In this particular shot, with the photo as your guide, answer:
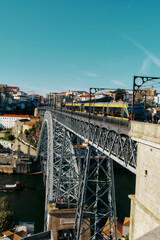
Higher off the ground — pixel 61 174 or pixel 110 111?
pixel 110 111

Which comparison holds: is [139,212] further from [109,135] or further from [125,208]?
[125,208]

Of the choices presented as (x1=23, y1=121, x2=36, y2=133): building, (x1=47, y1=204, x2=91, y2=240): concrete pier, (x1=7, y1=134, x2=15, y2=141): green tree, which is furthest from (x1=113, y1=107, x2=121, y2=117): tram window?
(x1=7, y1=134, x2=15, y2=141): green tree

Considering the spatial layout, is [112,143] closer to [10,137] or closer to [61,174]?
[61,174]

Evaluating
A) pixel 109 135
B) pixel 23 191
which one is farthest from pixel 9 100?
pixel 109 135

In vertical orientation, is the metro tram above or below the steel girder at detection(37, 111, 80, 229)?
above

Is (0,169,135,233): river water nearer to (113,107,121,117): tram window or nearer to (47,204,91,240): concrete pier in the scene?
(47,204,91,240): concrete pier

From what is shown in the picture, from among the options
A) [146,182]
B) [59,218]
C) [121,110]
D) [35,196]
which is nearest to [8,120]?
[35,196]
